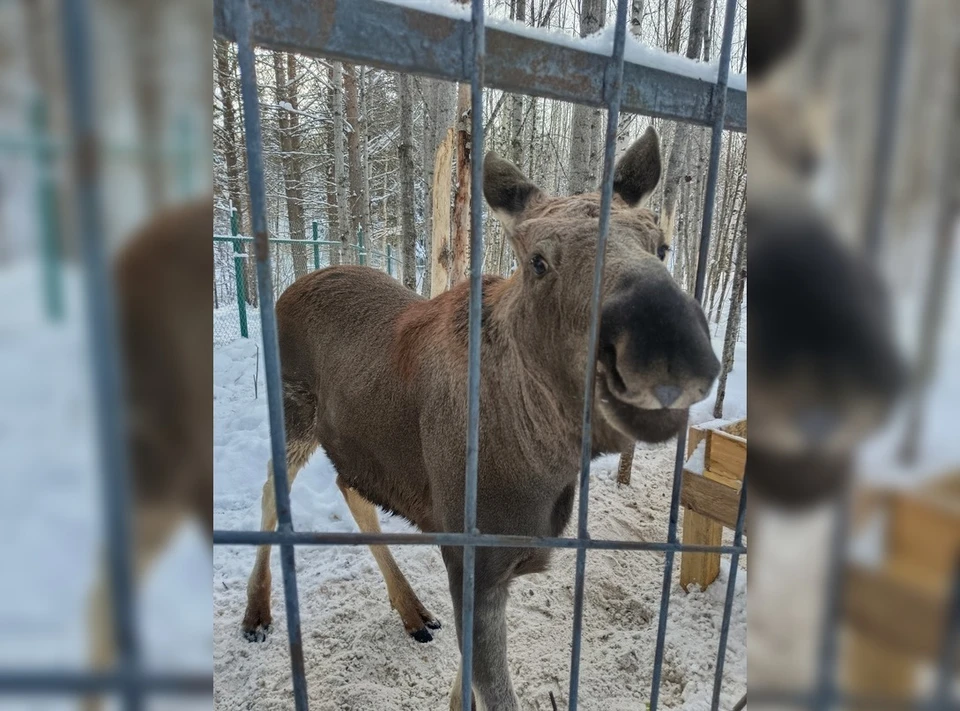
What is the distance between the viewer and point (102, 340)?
40 centimetres

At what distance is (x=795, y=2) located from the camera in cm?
35

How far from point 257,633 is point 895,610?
4.14 meters

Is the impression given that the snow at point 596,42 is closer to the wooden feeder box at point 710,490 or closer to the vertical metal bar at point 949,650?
the vertical metal bar at point 949,650

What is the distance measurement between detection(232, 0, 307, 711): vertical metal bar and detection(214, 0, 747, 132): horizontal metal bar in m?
0.07

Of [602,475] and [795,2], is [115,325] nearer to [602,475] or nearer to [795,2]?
[795,2]

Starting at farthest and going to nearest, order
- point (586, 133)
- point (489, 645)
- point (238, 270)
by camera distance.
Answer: point (238, 270) → point (586, 133) → point (489, 645)

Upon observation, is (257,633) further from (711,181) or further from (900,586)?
(900,586)

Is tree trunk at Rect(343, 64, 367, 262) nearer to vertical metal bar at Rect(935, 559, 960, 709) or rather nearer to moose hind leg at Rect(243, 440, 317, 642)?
moose hind leg at Rect(243, 440, 317, 642)

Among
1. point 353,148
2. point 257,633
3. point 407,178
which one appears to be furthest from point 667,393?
point 353,148

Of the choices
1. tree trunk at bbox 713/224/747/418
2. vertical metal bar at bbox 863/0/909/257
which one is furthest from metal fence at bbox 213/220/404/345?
vertical metal bar at bbox 863/0/909/257

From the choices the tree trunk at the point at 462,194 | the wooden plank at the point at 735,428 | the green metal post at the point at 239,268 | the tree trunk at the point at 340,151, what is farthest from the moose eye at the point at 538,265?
the green metal post at the point at 239,268

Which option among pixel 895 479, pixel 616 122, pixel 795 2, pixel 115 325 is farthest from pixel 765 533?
pixel 616 122

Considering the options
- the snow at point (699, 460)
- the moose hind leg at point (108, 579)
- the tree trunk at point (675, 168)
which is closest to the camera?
the moose hind leg at point (108, 579)

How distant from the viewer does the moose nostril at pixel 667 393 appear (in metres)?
1.33
